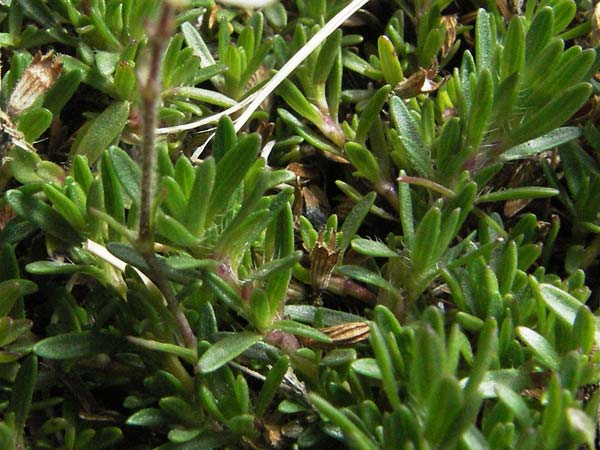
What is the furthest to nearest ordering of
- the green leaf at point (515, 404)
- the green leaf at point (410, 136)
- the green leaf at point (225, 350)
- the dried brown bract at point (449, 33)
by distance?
1. the dried brown bract at point (449, 33)
2. the green leaf at point (410, 136)
3. the green leaf at point (225, 350)
4. the green leaf at point (515, 404)

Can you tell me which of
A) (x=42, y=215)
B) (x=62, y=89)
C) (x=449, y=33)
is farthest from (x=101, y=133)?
(x=449, y=33)

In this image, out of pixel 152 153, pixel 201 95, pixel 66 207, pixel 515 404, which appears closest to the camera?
pixel 152 153

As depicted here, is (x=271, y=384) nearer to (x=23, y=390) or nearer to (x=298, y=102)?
(x=23, y=390)

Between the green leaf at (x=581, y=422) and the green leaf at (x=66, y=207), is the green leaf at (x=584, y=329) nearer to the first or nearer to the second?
the green leaf at (x=581, y=422)

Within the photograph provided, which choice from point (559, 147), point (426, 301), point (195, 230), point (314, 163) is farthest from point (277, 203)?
point (559, 147)

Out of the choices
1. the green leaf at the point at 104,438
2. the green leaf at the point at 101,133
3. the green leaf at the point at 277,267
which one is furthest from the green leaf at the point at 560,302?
the green leaf at the point at 101,133

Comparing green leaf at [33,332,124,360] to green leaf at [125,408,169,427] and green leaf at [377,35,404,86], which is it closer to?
green leaf at [125,408,169,427]

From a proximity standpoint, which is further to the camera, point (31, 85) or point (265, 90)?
point (265, 90)
